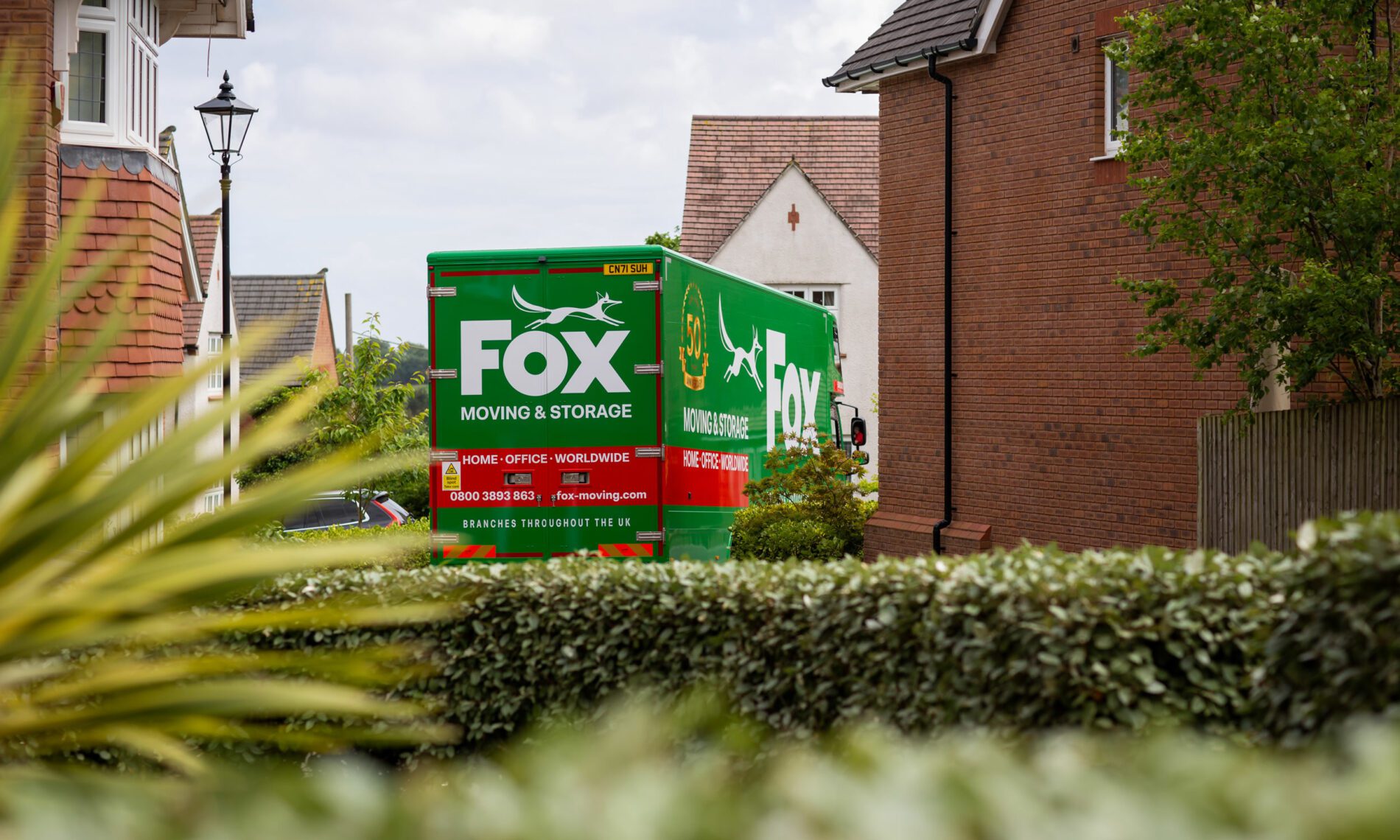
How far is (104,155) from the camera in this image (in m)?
12.0

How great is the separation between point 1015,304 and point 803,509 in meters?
3.67

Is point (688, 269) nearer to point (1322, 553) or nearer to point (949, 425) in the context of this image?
point (949, 425)

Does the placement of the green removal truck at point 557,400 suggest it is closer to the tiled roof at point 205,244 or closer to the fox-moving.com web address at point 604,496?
the fox-moving.com web address at point 604,496

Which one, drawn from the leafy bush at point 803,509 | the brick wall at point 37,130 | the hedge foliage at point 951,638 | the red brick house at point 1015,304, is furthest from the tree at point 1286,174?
the brick wall at point 37,130

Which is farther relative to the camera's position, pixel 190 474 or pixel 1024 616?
pixel 1024 616

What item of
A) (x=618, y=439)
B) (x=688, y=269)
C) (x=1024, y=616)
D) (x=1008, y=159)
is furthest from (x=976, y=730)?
(x=1008, y=159)

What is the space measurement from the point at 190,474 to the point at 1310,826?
8.71ft

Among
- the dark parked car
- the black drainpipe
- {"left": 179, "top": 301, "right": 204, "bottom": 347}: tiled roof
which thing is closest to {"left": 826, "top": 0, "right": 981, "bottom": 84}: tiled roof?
the black drainpipe

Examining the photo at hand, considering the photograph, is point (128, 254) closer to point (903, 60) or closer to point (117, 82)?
point (117, 82)

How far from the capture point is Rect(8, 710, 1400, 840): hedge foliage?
1694 mm

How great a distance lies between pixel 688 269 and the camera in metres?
12.8

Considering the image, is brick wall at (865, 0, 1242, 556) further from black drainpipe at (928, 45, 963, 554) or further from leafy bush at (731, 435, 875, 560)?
leafy bush at (731, 435, 875, 560)

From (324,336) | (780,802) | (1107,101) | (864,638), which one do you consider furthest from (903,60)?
(324,336)

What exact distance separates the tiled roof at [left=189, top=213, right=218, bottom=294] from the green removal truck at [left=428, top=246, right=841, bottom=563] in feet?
94.0
